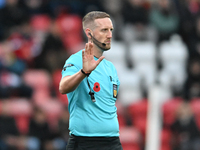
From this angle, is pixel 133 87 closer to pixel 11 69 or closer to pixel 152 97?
pixel 152 97

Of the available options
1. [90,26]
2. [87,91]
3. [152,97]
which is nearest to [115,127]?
[87,91]

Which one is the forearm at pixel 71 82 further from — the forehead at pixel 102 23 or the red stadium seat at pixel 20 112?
the red stadium seat at pixel 20 112

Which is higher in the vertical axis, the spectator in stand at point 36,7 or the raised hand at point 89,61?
the spectator in stand at point 36,7

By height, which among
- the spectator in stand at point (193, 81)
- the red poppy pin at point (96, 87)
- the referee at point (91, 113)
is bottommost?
the referee at point (91, 113)

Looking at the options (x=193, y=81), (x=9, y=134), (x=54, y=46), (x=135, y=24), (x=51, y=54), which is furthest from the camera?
(x=135, y=24)

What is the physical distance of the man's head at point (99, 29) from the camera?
4.14 m

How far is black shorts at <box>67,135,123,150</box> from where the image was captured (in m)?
3.93

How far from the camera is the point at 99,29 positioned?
416cm

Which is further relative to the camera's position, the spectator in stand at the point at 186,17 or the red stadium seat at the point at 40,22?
the spectator in stand at the point at 186,17

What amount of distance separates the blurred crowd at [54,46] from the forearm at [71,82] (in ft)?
16.6

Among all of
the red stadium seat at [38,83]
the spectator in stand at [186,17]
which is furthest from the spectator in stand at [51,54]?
the spectator in stand at [186,17]

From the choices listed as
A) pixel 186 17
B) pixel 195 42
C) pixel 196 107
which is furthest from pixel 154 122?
pixel 186 17

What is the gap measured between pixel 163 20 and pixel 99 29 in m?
7.88

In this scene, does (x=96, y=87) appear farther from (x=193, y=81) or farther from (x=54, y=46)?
(x=193, y=81)
